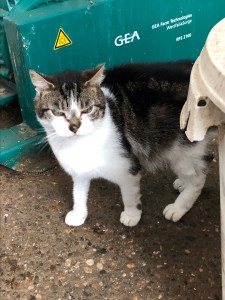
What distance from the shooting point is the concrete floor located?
1.63m

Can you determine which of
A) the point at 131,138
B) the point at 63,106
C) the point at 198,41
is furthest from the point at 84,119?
the point at 198,41

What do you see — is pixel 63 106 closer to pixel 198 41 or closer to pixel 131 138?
pixel 131 138

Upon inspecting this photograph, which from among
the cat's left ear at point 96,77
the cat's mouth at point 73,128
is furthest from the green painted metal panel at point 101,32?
the cat's mouth at point 73,128

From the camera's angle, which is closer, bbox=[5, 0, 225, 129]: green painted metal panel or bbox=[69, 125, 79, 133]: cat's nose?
bbox=[69, 125, 79, 133]: cat's nose

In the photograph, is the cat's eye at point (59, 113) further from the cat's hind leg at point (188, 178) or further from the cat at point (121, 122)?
the cat's hind leg at point (188, 178)

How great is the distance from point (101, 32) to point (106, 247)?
102 centimetres

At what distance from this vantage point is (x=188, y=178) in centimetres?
180

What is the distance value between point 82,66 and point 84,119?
66cm

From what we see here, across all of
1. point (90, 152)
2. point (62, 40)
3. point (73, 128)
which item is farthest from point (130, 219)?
point (62, 40)

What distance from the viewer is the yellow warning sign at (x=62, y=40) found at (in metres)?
1.92

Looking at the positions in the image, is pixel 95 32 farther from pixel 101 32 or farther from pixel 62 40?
pixel 62 40

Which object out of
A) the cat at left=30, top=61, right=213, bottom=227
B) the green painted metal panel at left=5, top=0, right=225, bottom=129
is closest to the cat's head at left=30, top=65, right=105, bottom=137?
the cat at left=30, top=61, right=213, bottom=227

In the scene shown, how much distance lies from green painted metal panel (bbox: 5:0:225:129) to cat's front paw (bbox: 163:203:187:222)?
2.62 feet

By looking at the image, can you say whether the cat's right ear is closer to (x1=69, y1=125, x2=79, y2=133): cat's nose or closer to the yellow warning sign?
(x1=69, y1=125, x2=79, y2=133): cat's nose
